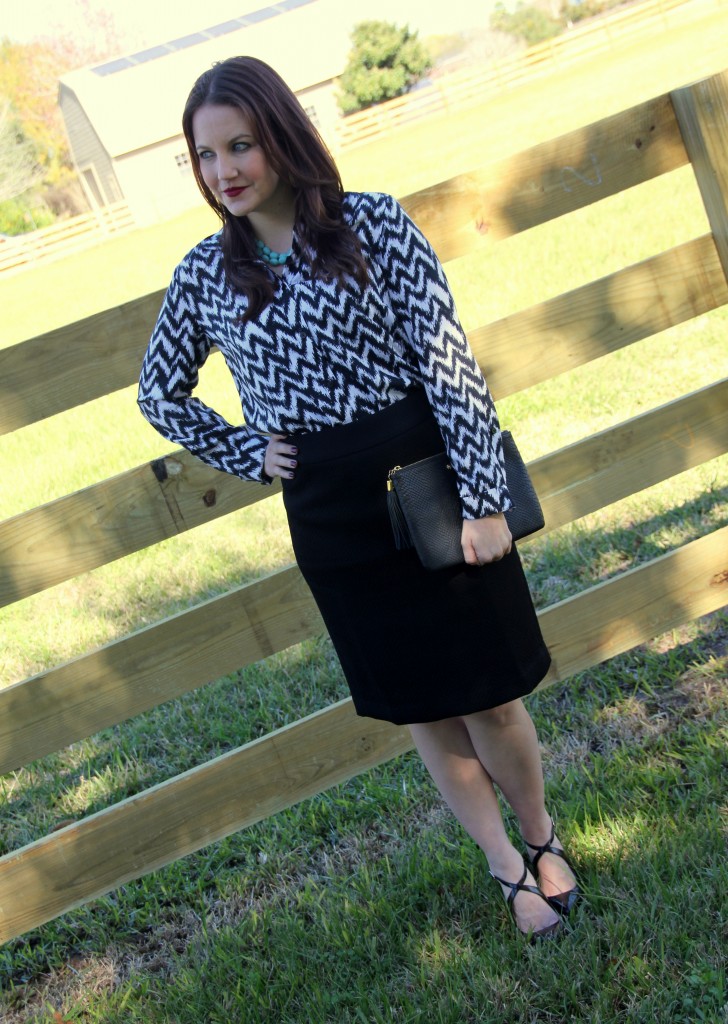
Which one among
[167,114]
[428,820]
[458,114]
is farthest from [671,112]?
[167,114]

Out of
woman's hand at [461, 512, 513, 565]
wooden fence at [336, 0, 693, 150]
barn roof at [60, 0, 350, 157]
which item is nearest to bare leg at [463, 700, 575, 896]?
woman's hand at [461, 512, 513, 565]

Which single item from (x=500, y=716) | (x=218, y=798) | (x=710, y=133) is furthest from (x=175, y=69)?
(x=500, y=716)

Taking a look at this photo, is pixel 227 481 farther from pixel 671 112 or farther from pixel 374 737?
pixel 671 112

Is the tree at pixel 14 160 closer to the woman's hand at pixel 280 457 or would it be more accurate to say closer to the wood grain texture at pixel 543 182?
the wood grain texture at pixel 543 182

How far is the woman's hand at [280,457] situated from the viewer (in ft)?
7.70

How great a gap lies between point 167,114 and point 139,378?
171ft

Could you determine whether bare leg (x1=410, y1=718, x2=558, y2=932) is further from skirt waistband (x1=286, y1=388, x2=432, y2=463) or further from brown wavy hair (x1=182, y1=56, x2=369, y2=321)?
brown wavy hair (x1=182, y1=56, x2=369, y2=321)

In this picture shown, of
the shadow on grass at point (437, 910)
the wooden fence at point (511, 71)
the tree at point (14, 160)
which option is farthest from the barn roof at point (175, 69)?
A: the shadow on grass at point (437, 910)

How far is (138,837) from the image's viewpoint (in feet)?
9.57

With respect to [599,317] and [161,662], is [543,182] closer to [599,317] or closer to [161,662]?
[599,317]

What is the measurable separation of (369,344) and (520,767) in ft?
3.48

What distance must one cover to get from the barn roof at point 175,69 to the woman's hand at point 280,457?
169ft

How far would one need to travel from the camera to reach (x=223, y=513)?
286cm

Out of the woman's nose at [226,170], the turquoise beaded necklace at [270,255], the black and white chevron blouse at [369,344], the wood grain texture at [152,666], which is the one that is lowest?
the wood grain texture at [152,666]
